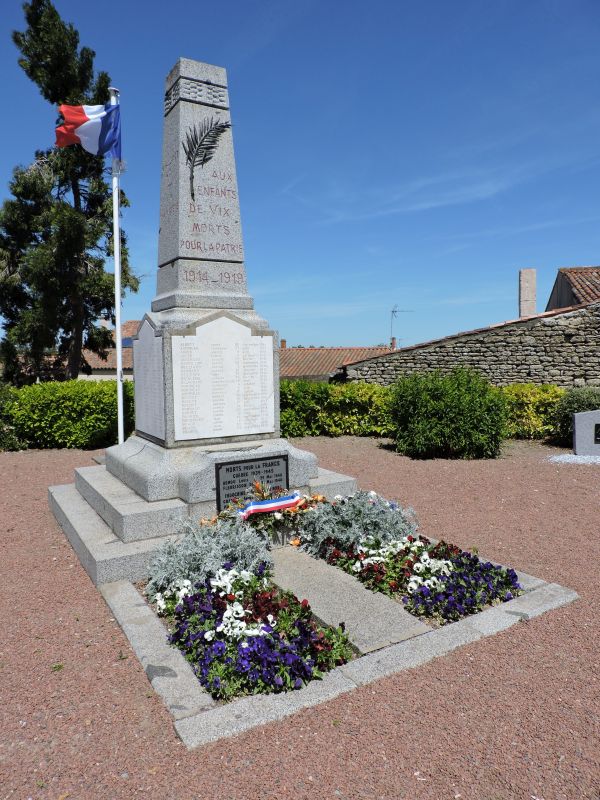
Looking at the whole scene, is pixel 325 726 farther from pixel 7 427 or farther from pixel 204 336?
pixel 7 427

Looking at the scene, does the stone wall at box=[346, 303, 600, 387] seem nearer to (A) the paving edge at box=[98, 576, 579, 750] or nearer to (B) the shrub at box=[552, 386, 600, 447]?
(B) the shrub at box=[552, 386, 600, 447]

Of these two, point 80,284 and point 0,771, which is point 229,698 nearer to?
point 0,771

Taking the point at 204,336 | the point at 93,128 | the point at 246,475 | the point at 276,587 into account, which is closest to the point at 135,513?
the point at 246,475

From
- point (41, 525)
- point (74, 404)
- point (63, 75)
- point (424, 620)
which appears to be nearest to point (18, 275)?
point (63, 75)

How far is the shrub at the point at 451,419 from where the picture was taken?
9.62m

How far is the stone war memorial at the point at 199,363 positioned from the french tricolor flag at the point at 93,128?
3.63 m

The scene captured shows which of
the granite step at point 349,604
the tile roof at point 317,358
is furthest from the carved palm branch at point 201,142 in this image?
the tile roof at point 317,358

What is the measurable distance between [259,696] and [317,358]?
3640 cm

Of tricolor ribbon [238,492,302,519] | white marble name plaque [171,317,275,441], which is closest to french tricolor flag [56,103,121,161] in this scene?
white marble name plaque [171,317,275,441]

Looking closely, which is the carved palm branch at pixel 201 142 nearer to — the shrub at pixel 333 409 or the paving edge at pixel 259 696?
the paving edge at pixel 259 696

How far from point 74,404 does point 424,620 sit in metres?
8.91

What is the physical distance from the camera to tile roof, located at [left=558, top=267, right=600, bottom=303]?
16594 millimetres

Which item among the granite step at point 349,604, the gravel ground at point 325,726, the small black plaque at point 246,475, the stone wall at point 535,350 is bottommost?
the gravel ground at point 325,726

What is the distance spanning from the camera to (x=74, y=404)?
10.7 m
